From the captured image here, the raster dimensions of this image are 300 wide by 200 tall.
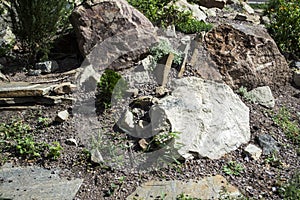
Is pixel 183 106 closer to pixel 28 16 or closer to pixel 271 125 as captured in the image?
pixel 271 125

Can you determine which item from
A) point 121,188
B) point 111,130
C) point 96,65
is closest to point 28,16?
point 96,65

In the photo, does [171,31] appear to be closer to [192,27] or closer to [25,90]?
[192,27]

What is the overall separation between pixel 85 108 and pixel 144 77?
0.93 m

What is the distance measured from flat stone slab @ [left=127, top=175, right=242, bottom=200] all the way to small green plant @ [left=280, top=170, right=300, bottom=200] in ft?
1.42

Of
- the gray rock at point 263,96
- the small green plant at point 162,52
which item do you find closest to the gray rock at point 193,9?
the small green plant at point 162,52

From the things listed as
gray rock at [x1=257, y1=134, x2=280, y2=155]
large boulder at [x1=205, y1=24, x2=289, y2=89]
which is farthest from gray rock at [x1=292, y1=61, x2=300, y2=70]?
gray rock at [x1=257, y1=134, x2=280, y2=155]

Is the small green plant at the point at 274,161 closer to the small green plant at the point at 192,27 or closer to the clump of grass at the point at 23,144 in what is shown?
the clump of grass at the point at 23,144

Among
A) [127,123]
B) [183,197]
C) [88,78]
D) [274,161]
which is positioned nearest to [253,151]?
[274,161]

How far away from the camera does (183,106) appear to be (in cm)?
463

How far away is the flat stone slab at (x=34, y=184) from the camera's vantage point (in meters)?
3.80

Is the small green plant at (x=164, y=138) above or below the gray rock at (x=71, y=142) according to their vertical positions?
above

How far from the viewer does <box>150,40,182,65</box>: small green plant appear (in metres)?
5.64

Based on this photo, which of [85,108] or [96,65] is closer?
[85,108]

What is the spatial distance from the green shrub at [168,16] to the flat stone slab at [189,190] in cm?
333
